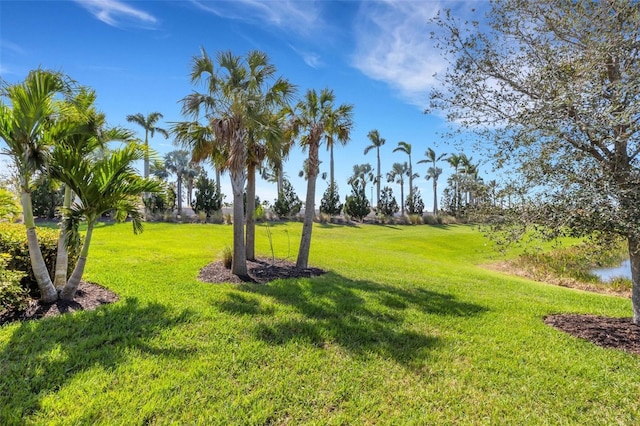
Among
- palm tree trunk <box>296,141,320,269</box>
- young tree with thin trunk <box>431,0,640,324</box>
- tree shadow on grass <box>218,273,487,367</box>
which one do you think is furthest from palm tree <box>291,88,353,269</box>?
young tree with thin trunk <box>431,0,640,324</box>

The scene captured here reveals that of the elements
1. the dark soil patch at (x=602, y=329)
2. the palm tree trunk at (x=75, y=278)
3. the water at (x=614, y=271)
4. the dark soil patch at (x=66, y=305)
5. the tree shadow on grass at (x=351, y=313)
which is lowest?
the water at (x=614, y=271)

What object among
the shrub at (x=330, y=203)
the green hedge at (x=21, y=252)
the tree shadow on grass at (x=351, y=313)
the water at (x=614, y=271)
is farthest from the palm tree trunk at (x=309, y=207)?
the shrub at (x=330, y=203)

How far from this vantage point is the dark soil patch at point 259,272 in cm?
911

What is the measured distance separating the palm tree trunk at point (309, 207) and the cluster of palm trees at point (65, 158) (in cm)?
583

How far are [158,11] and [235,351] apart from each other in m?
7.54

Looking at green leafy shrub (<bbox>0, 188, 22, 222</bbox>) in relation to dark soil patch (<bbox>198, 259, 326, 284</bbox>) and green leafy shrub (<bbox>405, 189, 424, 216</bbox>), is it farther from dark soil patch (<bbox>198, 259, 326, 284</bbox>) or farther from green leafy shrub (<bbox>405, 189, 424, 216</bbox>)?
green leafy shrub (<bbox>405, 189, 424, 216</bbox>)

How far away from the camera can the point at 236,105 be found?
898 cm

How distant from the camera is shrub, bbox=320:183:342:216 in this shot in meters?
38.5

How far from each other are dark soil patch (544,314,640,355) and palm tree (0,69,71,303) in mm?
9383

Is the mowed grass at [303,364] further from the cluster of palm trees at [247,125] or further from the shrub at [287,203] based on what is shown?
the shrub at [287,203]

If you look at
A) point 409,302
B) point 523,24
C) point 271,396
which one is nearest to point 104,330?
point 271,396

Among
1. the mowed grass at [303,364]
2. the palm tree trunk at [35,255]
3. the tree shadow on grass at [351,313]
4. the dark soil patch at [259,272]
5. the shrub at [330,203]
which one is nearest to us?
the mowed grass at [303,364]

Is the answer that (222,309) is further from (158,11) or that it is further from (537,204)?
(158,11)

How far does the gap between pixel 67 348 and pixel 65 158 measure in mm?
3276
